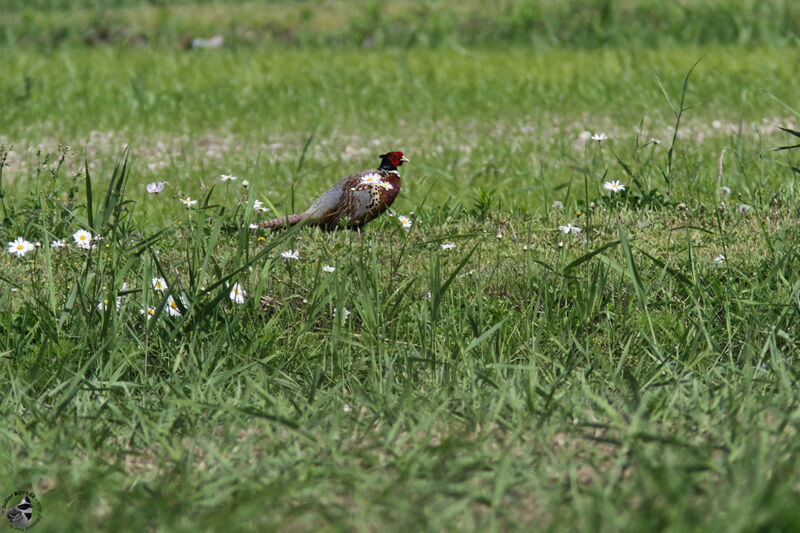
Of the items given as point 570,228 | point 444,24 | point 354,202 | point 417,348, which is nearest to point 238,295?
point 417,348

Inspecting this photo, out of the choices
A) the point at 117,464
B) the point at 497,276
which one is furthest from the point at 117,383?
the point at 497,276

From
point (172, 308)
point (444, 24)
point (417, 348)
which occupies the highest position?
point (172, 308)

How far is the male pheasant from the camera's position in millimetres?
5180

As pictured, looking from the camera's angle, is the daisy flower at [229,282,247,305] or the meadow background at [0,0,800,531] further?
the daisy flower at [229,282,247,305]

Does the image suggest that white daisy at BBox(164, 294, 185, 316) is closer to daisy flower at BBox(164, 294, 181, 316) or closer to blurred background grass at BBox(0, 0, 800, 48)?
daisy flower at BBox(164, 294, 181, 316)

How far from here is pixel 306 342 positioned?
3.79 metres

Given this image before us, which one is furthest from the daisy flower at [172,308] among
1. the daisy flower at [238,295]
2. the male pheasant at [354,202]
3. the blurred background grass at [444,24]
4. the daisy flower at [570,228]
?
the blurred background grass at [444,24]

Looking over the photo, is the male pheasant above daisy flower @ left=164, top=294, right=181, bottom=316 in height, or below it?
below

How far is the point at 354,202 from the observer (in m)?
5.19

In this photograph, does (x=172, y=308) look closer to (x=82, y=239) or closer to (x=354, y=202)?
(x=82, y=239)

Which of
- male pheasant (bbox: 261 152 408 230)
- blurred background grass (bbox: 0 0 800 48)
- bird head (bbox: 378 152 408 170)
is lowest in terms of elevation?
blurred background grass (bbox: 0 0 800 48)

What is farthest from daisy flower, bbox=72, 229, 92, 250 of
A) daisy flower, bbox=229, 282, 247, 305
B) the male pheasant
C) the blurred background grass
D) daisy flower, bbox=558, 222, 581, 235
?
the blurred background grass

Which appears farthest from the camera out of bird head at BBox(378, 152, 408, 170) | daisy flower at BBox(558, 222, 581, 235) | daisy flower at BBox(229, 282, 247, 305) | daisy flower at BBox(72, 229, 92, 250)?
bird head at BBox(378, 152, 408, 170)

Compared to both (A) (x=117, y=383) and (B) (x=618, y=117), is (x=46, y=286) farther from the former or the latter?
(B) (x=618, y=117)
